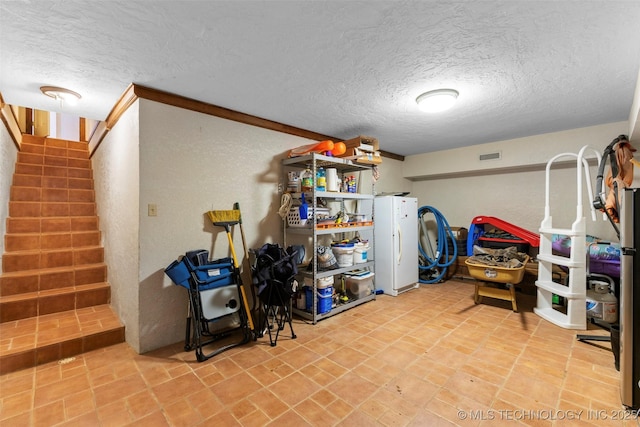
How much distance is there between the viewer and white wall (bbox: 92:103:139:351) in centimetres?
250

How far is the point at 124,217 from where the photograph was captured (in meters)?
2.77

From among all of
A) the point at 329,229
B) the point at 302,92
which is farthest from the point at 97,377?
the point at 302,92

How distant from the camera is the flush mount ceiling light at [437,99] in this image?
256cm

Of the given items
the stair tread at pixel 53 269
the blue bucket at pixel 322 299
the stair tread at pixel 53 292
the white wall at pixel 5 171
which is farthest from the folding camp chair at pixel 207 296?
the white wall at pixel 5 171

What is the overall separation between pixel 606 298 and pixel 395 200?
8.33 ft

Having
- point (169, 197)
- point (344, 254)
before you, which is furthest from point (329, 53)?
point (344, 254)

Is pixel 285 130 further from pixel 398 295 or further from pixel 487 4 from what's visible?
pixel 398 295

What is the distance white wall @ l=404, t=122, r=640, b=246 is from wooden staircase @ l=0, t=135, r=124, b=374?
5398 millimetres

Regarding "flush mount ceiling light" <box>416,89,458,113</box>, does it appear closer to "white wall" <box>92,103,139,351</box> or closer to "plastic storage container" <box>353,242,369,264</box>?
"plastic storage container" <box>353,242,369,264</box>

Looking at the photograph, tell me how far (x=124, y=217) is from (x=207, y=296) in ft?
4.04

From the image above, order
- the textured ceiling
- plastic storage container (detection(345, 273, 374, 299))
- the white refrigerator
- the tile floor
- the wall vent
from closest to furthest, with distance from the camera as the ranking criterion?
the textured ceiling < the tile floor < plastic storage container (detection(345, 273, 374, 299)) < the white refrigerator < the wall vent

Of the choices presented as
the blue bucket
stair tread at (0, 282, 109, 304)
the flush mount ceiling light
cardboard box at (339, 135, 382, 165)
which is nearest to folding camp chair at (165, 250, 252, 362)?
the blue bucket

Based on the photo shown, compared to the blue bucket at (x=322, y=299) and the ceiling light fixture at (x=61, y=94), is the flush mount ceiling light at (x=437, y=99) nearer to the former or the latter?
the blue bucket at (x=322, y=299)

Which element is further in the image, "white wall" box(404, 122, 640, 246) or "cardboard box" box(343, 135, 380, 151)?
"white wall" box(404, 122, 640, 246)
